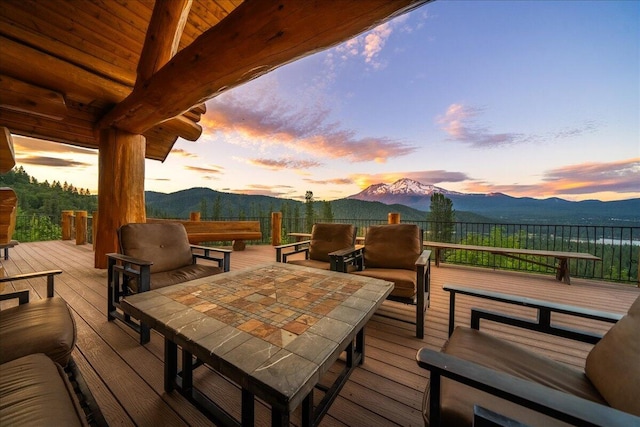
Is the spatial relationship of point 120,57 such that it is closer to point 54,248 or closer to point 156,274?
point 156,274

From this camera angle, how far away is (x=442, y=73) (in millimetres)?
4965

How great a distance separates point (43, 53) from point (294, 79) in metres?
4.20

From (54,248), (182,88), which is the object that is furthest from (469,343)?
(54,248)

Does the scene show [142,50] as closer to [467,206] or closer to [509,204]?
[467,206]

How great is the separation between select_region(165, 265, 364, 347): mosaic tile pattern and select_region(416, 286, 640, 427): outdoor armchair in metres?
0.55

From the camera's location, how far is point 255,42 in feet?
5.54

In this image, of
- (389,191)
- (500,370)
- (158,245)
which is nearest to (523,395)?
(500,370)

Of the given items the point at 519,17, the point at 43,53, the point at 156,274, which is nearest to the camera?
the point at 156,274

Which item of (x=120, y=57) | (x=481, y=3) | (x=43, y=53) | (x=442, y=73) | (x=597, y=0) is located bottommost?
(x=43, y=53)

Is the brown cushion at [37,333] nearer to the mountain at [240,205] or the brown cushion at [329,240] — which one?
the brown cushion at [329,240]

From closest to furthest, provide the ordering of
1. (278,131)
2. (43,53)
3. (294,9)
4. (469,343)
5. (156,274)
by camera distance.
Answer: (469,343) → (294,9) → (156,274) → (43,53) → (278,131)

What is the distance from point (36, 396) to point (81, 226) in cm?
818

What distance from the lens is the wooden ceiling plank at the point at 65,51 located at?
230 cm

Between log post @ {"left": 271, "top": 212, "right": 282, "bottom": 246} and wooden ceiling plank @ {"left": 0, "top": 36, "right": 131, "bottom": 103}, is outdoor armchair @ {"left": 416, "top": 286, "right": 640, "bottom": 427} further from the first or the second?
log post @ {"left": 271, "top": 212, "right": 282, "bottom": 246}
